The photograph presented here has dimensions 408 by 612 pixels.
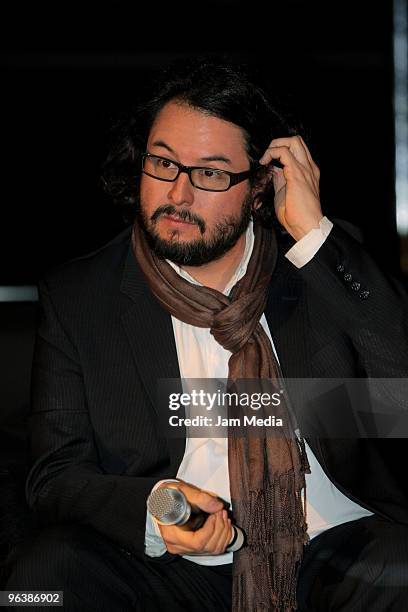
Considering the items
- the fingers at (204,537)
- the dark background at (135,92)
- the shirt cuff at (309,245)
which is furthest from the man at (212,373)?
the dark background at (135,92)

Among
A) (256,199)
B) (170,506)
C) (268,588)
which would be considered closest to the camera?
(170,506)

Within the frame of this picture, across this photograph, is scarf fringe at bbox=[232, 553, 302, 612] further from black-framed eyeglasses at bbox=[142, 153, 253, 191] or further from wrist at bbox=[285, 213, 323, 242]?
black-framed eyeglasses at bbox=[142, 153, 253, 191]

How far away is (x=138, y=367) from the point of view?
1.92 metres

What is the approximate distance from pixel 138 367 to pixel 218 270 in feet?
1.24

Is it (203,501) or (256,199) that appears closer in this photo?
→ (203,501)

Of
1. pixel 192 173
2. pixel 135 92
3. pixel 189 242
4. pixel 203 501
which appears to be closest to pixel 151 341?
pixel 189 242

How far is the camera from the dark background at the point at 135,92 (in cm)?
298

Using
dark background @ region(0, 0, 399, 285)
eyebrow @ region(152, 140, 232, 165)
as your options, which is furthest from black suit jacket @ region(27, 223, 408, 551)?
dark background @ region(0, 0, 399, 285)

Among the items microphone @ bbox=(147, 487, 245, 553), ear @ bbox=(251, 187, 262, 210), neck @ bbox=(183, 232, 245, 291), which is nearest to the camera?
microphone @ bbox=(147, 487, 245, 553)

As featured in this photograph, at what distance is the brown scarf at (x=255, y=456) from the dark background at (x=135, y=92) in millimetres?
955

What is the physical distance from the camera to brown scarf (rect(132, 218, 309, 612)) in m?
1.83

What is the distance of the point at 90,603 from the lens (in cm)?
162

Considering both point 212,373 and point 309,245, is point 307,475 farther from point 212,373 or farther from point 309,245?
point 309,245

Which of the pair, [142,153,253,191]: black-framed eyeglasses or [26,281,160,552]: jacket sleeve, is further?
[142,153,253,191]: black-framed eyeglasses
